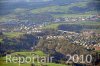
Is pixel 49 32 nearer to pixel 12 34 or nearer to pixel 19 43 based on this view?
pixel 19 43

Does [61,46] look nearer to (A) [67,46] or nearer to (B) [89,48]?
(A) [67,46]

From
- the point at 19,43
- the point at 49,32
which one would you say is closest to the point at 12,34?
the point at 19,43

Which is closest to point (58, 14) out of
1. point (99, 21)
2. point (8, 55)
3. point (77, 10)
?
point (77, 10)

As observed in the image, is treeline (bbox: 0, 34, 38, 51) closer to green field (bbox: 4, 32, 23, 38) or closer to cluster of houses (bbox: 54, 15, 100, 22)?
green field (bbox: 4, 32, 23, 38)

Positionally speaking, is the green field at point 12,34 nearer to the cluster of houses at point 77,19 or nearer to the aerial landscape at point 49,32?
the aerial landscape at point 49,32

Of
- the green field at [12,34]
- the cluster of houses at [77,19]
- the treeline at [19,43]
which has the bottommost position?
the treeline at [19,43]

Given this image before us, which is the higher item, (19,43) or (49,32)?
(49,32)

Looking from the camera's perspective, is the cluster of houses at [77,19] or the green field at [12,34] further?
the green field at [12,34]

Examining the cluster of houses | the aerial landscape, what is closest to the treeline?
the aerial landscape

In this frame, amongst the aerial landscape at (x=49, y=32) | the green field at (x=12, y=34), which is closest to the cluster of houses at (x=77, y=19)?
the aerial landscape at (x=49, y=32)

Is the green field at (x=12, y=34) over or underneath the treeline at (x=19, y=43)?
over
